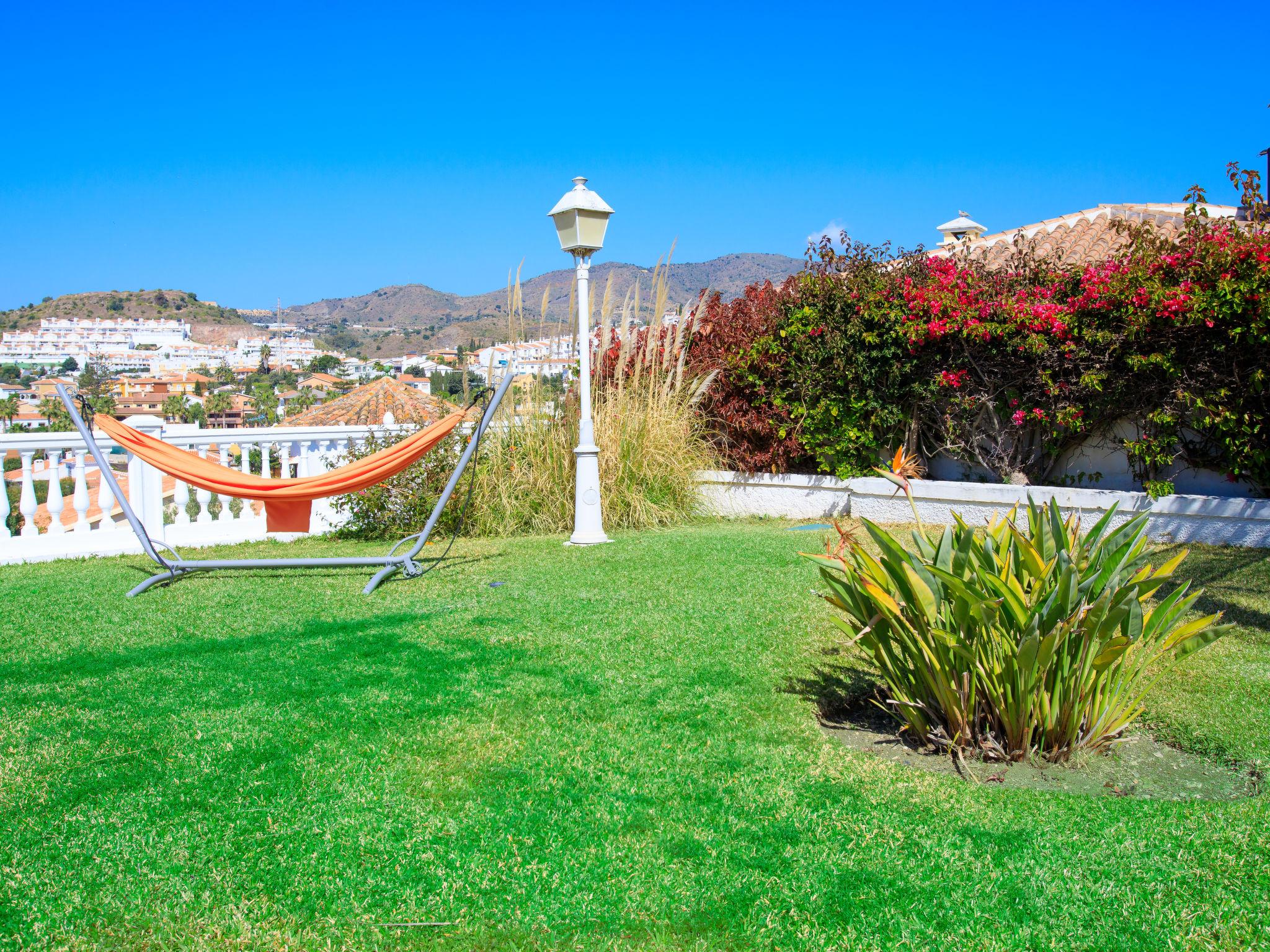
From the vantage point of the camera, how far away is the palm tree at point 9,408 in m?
28.5

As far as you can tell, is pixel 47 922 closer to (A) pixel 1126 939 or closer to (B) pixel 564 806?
(B) pixel 564 806

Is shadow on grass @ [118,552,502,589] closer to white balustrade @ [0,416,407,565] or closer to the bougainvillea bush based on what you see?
white balustrade @ [0,416,407,565]

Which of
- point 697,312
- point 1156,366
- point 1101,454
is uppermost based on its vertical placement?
point 697,312

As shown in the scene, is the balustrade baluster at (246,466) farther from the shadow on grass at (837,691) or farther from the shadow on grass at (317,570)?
the shadow on grass at (837,691)

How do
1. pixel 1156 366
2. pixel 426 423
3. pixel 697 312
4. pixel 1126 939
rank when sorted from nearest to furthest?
pixel 1126 939
pixel 1156 366
pixel 426 423
pixel 697 312

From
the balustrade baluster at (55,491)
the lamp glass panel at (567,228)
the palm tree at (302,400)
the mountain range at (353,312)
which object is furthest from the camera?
the mountain range at (353,312)

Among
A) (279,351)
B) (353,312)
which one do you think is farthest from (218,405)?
(353,312)

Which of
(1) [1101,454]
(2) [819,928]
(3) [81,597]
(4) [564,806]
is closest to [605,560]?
(3) [81,597]

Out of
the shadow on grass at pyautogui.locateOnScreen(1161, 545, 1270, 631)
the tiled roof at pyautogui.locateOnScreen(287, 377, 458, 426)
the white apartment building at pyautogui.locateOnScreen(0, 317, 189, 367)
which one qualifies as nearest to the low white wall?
the shadow on grass at pyautogui.locateOnScreen(1161, 545, 1270, 631)

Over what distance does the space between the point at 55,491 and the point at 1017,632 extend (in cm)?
693

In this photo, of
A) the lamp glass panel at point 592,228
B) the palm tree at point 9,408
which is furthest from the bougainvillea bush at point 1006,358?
the palm tree at point 9,408

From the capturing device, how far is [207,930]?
2055mm

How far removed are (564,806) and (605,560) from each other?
364cm

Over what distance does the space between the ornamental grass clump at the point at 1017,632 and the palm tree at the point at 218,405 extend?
99.2 ft
